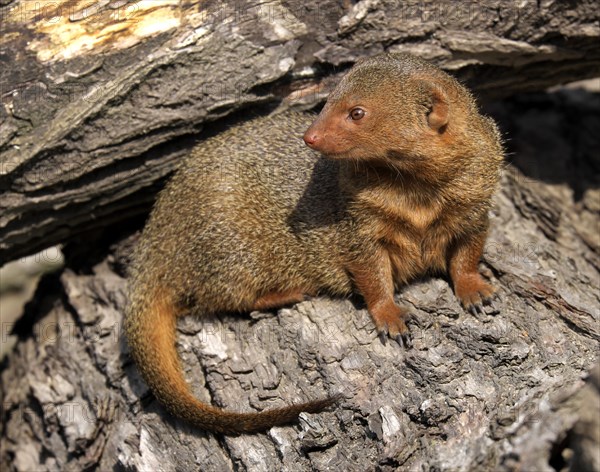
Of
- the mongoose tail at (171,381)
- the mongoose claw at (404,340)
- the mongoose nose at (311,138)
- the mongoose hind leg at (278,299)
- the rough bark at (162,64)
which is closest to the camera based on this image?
the mongoose nose at (311,138)

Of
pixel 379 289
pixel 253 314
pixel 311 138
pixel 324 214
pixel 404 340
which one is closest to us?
pixel 311 138

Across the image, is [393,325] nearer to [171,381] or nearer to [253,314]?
[253,314]

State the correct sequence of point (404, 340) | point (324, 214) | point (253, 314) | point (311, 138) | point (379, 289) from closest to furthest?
point (311, 138) → point (404, 340) → point (379, 289) → point (324, 214) → point (253, 314)

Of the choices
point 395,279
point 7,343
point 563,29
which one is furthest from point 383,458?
point 7,343

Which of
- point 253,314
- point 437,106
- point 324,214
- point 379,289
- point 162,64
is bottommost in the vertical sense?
point 253,314

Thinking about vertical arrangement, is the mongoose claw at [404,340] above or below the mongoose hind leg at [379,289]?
below

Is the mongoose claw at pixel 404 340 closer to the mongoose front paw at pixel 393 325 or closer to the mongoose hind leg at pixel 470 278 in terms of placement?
the mongoose front paw at pixel 393 325

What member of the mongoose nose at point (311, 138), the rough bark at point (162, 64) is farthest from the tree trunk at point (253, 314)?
the mongoose nose at point (311, 138)

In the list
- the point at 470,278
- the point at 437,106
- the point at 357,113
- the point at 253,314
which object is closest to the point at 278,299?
the point at 253,314
